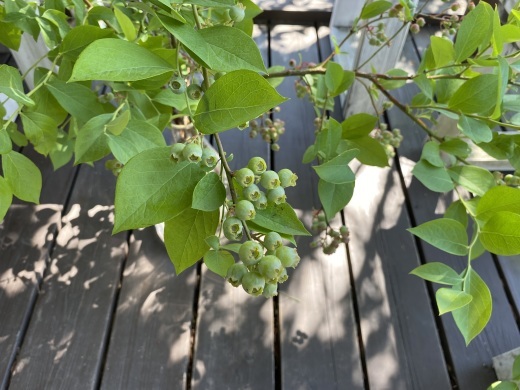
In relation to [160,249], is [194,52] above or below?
below

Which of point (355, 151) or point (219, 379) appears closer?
point (355, 151)

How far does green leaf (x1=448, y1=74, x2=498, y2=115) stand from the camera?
1.60 ft

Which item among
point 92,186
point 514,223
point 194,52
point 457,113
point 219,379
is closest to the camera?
point 194,52

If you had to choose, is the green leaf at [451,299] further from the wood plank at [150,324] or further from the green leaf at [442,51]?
the wood plank at [150,324]

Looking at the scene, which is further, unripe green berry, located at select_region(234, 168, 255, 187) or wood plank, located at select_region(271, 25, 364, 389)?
wood plank, located at select_region(271, 25, 364, 389)

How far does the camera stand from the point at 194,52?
12.1 inches

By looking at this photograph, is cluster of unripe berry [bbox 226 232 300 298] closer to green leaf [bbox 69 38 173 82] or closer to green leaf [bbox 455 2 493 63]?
green leaf [bbox 69 38 173 82]

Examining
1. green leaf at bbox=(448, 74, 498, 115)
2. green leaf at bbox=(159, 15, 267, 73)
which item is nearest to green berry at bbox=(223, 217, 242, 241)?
Result: green leaf at bbox=(159, 15, 267, 73)

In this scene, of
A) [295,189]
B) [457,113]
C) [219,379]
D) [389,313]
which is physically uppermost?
[295,189]

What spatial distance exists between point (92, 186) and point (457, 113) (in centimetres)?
86

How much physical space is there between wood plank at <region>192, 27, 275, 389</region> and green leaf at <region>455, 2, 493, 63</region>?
629 millimetres

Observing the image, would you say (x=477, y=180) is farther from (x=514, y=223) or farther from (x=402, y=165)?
(x=402, y=165)

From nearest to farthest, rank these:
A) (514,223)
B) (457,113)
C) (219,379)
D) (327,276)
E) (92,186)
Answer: (514,223)
(457,113)
(219,379)
(327,276)
(92,186)

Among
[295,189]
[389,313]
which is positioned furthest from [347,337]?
[295,189]
